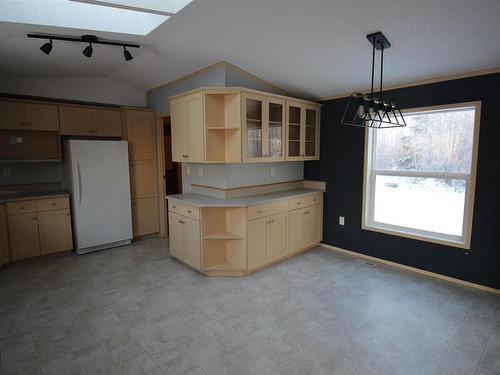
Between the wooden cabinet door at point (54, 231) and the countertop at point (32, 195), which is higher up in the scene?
the countertop at point (32, 195)

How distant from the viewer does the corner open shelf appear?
3381mm

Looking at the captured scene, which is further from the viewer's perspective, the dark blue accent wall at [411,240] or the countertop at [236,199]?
the countertop at [236,199]

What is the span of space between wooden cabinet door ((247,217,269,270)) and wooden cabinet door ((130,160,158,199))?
2.36m

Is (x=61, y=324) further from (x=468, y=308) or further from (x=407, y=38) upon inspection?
(x=407, y=38)

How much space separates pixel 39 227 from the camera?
3.87 metres

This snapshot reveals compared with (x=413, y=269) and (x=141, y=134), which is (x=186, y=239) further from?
(x=413, y=269)

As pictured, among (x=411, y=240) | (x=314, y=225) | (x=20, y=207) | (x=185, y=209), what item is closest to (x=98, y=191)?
(x=20, y=207)

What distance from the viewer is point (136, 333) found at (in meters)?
2.37

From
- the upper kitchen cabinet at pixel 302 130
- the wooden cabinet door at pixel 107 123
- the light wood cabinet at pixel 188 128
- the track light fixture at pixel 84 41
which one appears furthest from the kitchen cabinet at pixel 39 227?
the upper kitchen cabinet at pixel 302 130

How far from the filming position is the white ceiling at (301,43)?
2.21 meters

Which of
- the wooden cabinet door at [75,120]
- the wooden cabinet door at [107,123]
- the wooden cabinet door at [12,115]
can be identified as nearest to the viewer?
the wooden cabinet door at [12,115]

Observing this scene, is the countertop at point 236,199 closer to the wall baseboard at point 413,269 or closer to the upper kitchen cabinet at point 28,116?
the wall baseboard at point 413,269

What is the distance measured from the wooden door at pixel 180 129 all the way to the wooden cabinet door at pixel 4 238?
2.20 metres

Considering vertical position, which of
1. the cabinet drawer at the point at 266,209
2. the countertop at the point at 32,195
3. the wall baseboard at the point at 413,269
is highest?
the countertop at the point at 32,195
